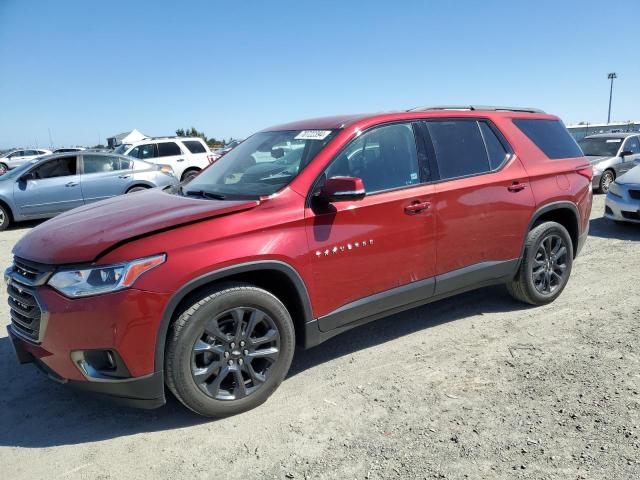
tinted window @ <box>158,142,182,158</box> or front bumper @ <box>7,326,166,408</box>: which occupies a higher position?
tinted window @ <box>158,142,182,158</box>

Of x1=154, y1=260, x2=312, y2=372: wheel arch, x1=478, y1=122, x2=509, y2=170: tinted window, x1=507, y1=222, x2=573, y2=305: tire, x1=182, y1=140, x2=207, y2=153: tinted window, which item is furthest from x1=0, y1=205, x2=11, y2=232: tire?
x1=507, y1=222, x2=573, y2=305: tire

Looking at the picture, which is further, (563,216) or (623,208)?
(623,208)

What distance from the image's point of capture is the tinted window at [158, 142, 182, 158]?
1494 centimetres

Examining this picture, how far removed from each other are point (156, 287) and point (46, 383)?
1.58 m

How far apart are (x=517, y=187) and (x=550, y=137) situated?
910 millimetres

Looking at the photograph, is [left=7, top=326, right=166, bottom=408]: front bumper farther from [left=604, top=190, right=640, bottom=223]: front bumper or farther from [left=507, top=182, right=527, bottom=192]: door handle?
[left=604, top=190, right=640, bottom=223]: front bumper

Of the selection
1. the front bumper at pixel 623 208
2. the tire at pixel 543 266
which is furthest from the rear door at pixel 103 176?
the front bumper at pixel 623 208

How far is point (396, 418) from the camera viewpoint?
9.50 ft

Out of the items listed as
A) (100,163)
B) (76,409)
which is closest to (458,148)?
(76,409)

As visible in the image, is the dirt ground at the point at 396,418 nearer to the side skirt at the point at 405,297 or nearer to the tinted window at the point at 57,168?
the side skirt at the point at 405,297

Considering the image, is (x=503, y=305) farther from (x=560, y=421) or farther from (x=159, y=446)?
(x=159, y=446)

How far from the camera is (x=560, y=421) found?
2.81 metres

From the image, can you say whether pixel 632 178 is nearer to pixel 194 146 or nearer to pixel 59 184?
pixel 59 184

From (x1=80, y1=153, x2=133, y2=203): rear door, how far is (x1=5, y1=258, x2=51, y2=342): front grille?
24.6 ft
